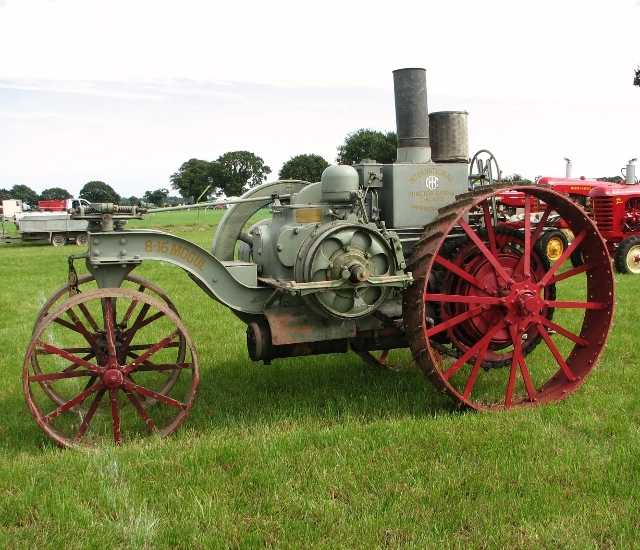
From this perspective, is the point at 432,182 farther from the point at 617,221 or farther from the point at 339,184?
the point at 617,221

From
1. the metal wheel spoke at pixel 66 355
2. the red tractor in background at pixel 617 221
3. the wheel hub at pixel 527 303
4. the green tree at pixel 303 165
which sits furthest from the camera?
the green tree at pixel 303 165

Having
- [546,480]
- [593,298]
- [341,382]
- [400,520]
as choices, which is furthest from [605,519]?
[341,382]

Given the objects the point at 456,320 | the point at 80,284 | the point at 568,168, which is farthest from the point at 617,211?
the point at 80,284

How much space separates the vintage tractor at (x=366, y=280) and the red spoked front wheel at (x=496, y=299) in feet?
0.04

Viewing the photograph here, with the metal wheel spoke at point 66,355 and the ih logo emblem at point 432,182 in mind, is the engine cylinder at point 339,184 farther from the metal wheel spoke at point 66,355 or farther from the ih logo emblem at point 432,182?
the metal wheel spoke at point 66,355

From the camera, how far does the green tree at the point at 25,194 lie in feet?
308

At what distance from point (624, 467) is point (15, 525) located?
3.68 m

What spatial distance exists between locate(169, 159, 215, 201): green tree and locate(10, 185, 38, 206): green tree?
73.2 feet

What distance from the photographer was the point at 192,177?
81.9m

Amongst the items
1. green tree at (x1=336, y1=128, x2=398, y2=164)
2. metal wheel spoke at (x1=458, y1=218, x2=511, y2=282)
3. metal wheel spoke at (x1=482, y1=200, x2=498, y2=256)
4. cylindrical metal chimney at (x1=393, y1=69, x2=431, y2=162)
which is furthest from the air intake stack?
green tree at (x1=336, y1=128, x2=398, y2=164)

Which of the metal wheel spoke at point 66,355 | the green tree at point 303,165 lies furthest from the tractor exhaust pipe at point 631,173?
the green tree at point 303,165

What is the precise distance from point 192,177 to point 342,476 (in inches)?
3157

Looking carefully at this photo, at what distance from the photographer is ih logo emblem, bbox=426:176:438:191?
18.6 feet

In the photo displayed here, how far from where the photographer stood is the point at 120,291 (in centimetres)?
473
